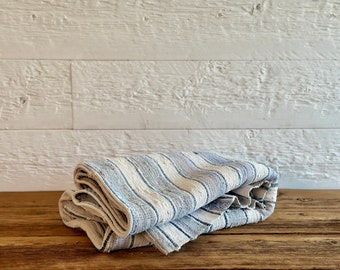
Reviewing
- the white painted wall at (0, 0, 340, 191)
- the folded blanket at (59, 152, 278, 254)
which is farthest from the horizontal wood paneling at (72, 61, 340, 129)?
the folded blanket at (59, 152, 278, 254)

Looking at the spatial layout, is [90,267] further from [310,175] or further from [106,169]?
[310,175]

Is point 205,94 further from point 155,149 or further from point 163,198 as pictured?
point 163,198

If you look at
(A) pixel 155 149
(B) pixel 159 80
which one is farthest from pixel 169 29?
(A) pixel 155 149

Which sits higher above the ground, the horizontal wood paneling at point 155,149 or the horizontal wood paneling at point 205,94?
the horizontal wood paneling at point 205,94

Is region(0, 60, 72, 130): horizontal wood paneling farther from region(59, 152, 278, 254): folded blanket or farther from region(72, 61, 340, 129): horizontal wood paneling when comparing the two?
region(59, 152, 278, 254): folded blanket

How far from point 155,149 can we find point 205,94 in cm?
16

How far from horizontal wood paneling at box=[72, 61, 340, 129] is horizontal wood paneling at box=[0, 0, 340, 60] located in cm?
2

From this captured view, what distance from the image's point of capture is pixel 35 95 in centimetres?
87

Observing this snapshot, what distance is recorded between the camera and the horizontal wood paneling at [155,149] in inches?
35.2

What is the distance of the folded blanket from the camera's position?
60 centimetres

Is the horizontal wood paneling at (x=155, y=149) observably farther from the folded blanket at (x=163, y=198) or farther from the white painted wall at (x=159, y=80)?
the folded blanket at (x=163, y=198)

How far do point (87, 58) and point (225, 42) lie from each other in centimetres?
29

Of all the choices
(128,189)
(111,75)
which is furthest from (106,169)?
(111,75)

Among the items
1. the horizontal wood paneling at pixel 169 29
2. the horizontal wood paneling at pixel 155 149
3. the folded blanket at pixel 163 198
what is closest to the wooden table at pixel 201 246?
the folded blanket at pixel 163 198
